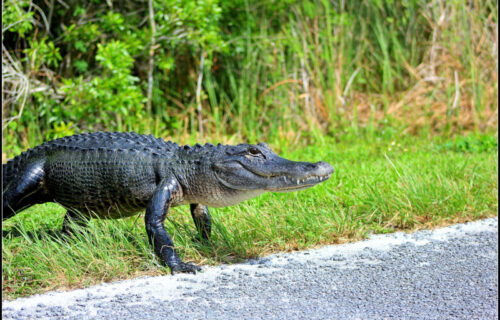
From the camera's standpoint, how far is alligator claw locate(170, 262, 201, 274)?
11.8ft

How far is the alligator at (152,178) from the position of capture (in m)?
3.66

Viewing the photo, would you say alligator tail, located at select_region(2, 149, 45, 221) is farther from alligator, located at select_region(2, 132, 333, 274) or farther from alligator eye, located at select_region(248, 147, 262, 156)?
alligator eye, located at select_region(248, 147, 262, 156)

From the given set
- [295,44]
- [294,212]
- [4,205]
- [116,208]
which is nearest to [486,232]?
[294,212]

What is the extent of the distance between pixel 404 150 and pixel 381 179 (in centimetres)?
183

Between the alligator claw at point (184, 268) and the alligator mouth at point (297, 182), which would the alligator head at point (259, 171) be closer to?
the alligator mouth at point (297, 182)

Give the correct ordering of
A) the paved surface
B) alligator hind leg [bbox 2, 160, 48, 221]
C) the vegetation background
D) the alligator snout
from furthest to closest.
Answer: the vegetation background < alligator hind leg [bbox 2, 160, 48, 221] < the alligator snout < the paved surface

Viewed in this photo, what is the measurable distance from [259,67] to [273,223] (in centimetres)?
423

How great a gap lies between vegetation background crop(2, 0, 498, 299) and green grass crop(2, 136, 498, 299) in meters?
0.07

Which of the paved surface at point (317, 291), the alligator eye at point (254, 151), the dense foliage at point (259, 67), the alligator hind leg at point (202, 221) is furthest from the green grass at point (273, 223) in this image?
the dense foliage at point (259, 67)

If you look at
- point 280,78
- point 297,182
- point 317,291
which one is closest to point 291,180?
point 297,182

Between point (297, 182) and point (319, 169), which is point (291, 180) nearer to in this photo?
point (297, 182)

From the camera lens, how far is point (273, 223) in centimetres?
433

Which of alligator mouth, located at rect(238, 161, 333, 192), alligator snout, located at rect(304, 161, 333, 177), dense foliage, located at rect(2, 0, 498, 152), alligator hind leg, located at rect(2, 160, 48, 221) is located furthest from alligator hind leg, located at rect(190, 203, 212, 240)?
dense foliage, located at rect(2, 0, 498, 152)

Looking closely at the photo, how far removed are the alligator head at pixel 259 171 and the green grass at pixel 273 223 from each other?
52cm
